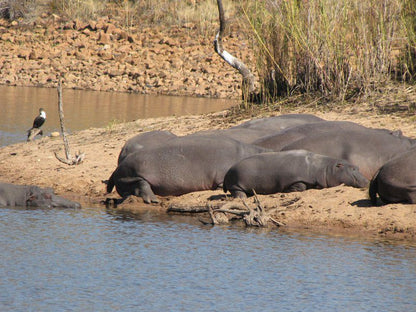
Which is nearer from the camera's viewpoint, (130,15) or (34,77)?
(34,77)

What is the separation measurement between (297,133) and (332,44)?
2.95m

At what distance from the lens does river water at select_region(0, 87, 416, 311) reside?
18.3 ft

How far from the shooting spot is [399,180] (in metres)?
7.46

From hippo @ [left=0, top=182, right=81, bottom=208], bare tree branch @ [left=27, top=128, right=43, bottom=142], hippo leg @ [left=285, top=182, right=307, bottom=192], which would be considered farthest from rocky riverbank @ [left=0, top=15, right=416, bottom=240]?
hippo @ [left=0, top=182, right=81, bottom=208]

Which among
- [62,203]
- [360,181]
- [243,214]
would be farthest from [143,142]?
[360,181]

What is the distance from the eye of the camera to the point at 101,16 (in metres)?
28.1

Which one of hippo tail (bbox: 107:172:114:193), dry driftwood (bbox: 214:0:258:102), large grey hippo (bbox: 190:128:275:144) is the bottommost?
hippo tail (bbox: 107:172:114:193)

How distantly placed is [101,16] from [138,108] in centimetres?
986

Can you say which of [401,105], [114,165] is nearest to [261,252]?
[114,165]

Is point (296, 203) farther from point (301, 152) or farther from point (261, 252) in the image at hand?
point (261, 252)

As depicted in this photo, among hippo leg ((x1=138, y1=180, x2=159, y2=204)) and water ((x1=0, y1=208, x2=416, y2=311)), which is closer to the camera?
water ((x1=0, y1=208, x2=416, y2=311))

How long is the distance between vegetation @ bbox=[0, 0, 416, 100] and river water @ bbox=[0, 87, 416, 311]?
4.89 metres

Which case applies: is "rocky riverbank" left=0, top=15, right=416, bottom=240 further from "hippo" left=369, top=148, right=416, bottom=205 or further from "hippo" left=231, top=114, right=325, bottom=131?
"hippo" left=231, top=114, right=325, bottom=131

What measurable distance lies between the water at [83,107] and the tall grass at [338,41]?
11.5ft
